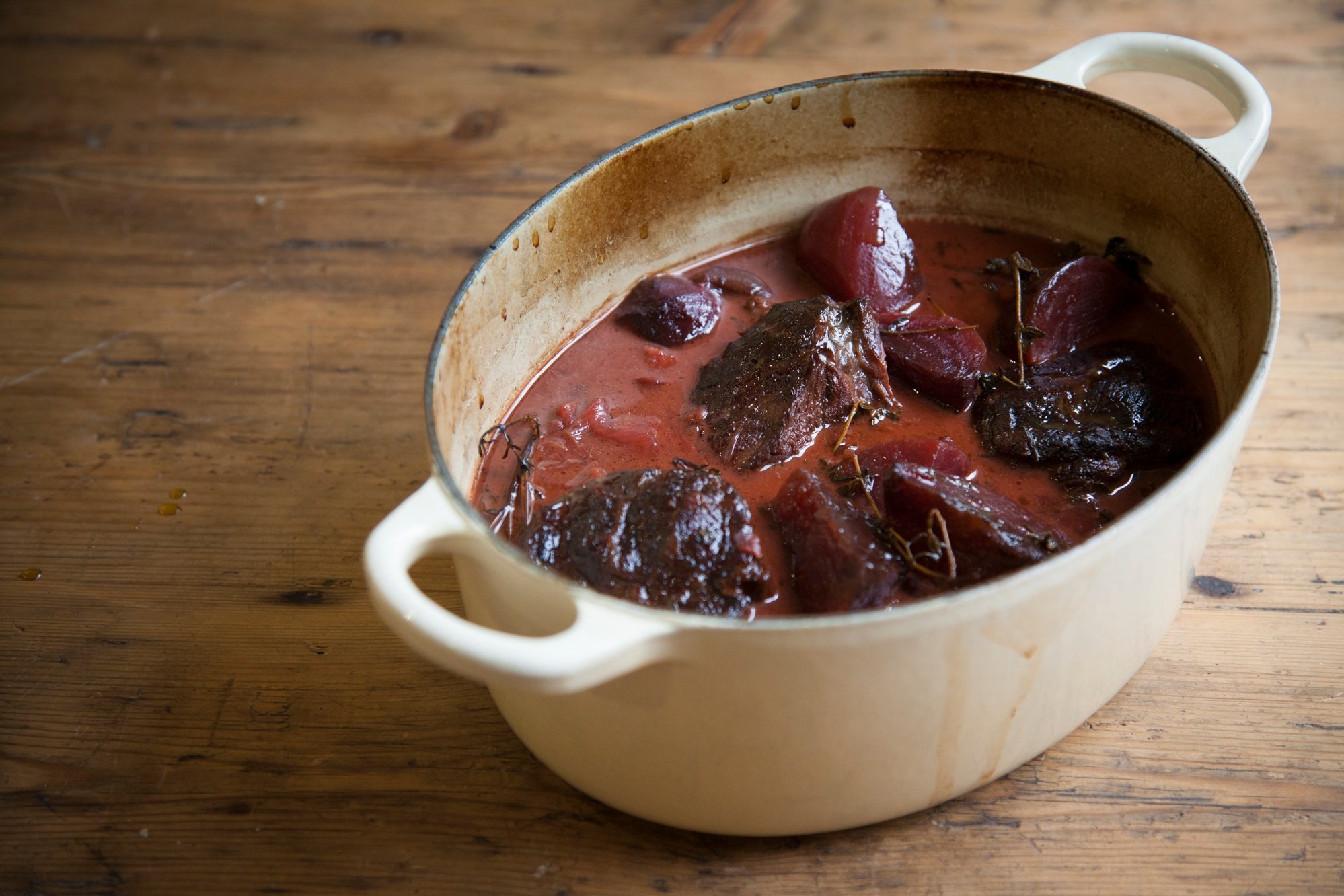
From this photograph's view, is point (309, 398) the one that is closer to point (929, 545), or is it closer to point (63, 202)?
point (63, 202)

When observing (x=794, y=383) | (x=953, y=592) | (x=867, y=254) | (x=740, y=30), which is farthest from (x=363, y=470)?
(x=740, y=30)

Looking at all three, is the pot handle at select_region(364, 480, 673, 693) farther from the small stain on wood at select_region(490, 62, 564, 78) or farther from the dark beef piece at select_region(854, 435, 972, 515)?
the small stain on wood at select_region(490, 62, 564, 78)

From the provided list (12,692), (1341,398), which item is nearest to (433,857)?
(12,692)

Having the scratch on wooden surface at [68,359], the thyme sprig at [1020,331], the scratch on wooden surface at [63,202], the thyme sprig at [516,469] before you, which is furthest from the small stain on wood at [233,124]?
the thyme sprig at [1020,331]

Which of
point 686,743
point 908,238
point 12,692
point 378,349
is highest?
point 908,238

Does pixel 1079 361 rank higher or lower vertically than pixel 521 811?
higher

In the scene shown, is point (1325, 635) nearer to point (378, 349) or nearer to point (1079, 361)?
point (1079, 361)

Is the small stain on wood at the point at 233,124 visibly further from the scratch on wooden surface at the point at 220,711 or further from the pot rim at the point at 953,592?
the scratch on wooden surface at the point at 220,711

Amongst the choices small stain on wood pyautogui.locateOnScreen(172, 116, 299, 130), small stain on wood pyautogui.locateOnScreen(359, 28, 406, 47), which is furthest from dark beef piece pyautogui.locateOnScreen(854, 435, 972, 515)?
small stain on wood pyautogui.locateOnScreen(359, 28, 406, 47)
